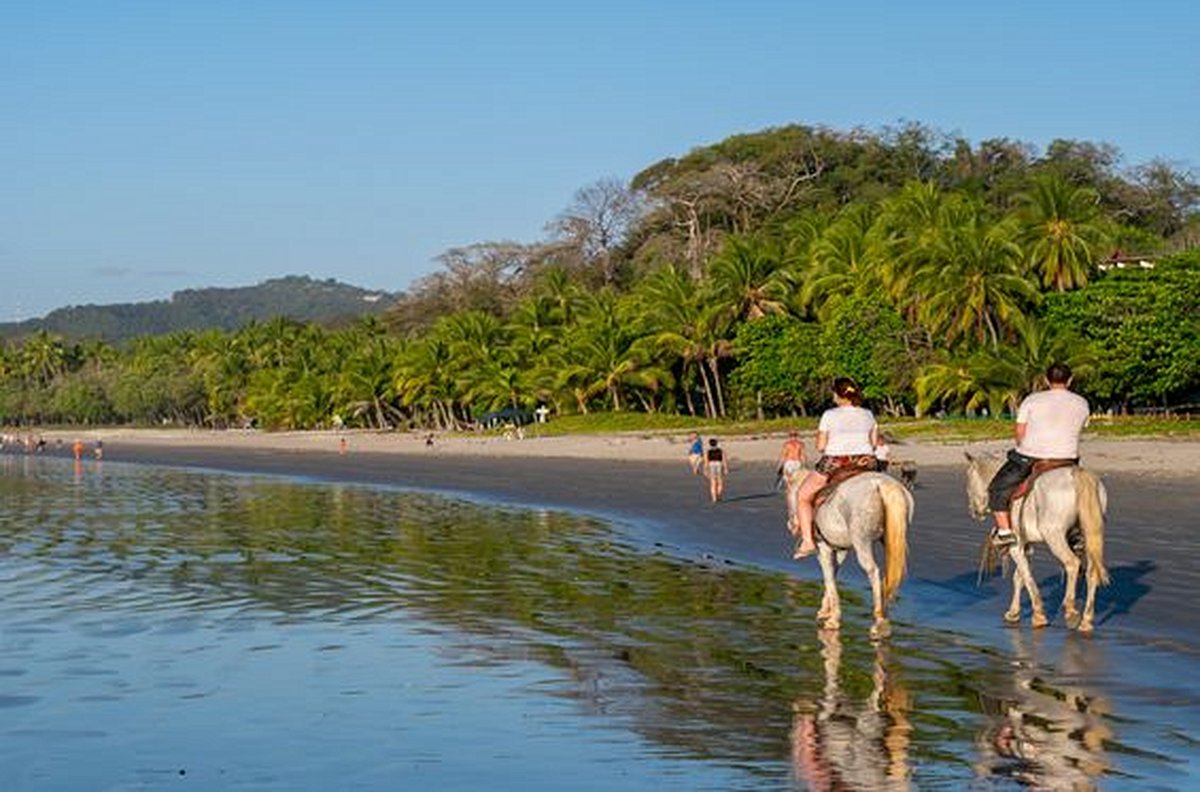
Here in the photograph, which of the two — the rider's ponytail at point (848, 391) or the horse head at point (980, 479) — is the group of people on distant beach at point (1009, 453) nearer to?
the rider's ponytail at point (848, 391)

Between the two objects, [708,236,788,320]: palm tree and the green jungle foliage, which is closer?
the green jungle foliage

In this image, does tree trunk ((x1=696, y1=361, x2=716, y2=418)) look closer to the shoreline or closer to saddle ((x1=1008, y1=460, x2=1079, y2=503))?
the shoreline

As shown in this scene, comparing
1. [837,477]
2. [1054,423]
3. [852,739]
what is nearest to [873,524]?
[837,477]

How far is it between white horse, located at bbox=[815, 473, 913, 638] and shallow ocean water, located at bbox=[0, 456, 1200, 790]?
1.72 feet

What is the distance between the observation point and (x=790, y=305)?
78375 millimetres

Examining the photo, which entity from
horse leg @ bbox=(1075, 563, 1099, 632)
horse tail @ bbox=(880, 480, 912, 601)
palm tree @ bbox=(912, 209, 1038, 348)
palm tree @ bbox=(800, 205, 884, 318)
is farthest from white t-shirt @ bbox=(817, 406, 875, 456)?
palm tree @ bbox=(800, 205, 884, 318)

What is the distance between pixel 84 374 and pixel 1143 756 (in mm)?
181675

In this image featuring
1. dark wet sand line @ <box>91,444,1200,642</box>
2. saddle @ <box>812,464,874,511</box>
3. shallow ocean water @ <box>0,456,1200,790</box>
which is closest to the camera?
shallow ocean water @ <box>0,456,1200,790</box>

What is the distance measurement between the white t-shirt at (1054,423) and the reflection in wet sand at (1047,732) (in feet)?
7.08

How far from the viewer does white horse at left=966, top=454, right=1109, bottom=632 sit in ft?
42.2

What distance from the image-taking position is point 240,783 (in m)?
8.40

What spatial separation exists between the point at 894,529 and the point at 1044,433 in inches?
64.7

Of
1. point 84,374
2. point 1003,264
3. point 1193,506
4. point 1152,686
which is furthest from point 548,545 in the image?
point 84,374

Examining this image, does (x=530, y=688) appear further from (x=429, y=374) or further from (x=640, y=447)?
(x=429, y=374)
